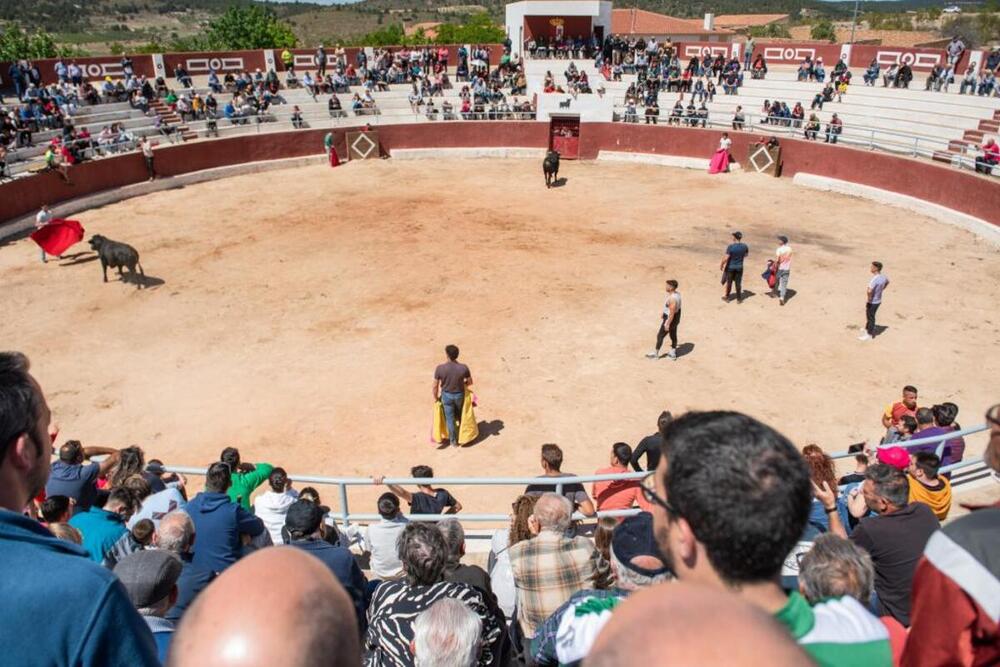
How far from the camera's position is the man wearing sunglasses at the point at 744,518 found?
68.0 inches

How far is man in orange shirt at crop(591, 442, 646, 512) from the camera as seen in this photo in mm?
6824

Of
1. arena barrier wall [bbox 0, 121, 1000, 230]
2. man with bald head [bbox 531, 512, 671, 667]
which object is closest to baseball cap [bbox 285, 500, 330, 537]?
man with bald head [bbox 531, 512, 671, 667]

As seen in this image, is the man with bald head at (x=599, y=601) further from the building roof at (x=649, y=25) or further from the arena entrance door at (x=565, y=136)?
the building roof at (x=649, y=25)

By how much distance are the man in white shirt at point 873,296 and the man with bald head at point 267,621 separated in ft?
41.0

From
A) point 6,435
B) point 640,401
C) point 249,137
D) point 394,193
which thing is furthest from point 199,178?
point 6,435

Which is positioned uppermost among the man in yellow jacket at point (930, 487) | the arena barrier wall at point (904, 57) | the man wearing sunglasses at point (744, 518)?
the arena barrier wall at point (904, 57)

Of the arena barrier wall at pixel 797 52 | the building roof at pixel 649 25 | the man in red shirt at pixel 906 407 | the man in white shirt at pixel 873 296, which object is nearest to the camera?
the man in red shirt at pixel 906 407

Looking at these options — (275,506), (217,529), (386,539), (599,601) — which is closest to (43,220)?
(275,506)

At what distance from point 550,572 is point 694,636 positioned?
9.96 feet

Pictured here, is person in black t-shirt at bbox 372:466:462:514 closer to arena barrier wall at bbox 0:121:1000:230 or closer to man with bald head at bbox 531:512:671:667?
man with bald head at bbox 531:512:671:667

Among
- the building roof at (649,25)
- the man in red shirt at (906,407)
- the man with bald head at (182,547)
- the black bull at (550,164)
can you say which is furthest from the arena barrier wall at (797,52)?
the building roof at (649,25)

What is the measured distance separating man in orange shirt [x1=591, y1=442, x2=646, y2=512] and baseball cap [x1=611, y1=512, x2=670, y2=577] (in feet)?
9.28

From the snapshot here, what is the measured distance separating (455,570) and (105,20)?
182 meters

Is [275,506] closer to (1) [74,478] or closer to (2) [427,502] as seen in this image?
(2) [427,502]
